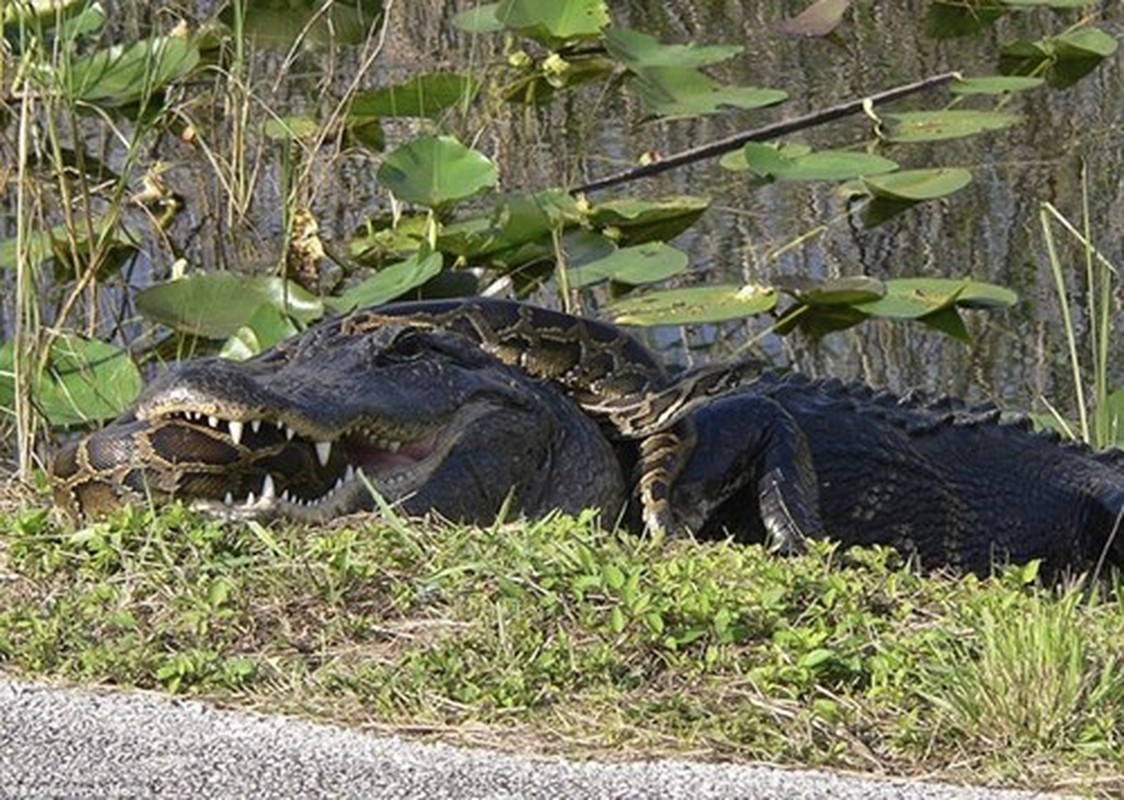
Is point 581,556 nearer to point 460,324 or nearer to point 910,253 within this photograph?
point 460,324

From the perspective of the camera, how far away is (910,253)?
404 inches

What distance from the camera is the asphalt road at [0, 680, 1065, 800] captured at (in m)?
3.83

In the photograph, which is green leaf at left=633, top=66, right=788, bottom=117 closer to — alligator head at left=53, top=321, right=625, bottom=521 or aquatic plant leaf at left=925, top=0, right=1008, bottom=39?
aquatic plant leaf at left=925, top=0, right=1008, bottom=39

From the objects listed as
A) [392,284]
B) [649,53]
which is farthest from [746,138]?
[392,284]

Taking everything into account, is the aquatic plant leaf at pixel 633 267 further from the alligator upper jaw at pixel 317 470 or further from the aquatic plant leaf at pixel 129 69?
the alligator upper jaw at pixel 317 470

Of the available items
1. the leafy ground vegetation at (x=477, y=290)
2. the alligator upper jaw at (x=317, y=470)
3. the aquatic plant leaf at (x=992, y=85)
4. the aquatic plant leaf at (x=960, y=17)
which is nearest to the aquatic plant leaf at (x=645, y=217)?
the leafy ground vegetation at (x=477, y=290)

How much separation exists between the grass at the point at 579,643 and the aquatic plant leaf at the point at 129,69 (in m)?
4.20

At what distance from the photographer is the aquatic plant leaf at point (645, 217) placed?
9.90 m

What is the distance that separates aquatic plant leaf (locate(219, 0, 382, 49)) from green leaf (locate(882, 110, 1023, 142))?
9.20 ft

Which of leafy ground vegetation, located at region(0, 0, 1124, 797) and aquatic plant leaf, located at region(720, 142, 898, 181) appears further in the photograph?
aquatic plant leaf, located at region(720, 142, 898, 181)

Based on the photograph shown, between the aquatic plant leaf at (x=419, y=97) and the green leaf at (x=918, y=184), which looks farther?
the green leaf at (x=918, y=184)

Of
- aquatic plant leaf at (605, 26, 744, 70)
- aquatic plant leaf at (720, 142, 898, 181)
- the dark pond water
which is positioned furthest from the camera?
aquatic plant leaf at (605, 26, 744, 70)

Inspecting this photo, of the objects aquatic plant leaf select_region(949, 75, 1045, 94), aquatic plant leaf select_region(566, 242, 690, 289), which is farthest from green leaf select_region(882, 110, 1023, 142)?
aquatic plant leaf select_region(566, 242, 690, 289)

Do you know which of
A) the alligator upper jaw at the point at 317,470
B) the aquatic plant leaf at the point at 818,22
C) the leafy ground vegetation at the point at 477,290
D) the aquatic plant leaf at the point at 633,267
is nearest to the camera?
the leafy ground vegetation at the point at 477,290
